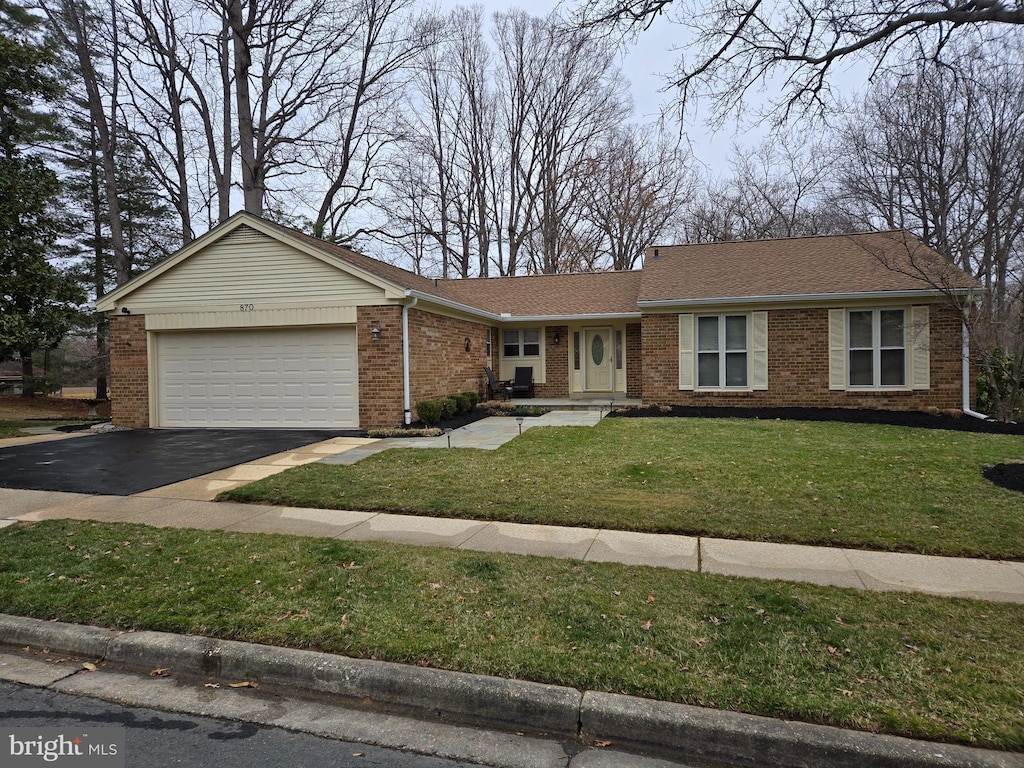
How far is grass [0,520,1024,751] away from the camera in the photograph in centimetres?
282

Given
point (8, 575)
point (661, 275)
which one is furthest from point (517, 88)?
point (8, 575)

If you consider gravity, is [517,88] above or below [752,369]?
above

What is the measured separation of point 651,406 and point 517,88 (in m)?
21.8

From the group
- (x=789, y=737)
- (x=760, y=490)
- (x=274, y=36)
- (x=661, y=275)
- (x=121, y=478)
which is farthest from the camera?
(x=274, y=36)

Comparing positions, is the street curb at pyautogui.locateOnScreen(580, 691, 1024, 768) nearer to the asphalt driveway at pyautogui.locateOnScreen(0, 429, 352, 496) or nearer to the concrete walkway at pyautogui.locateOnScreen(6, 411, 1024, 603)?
the concrete walkway at pyautogui.locateOnScreen(6, 411, 1024, 603)

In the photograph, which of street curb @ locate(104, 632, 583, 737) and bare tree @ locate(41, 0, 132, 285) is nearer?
street curb @ locate(104, 632, 583, 737)

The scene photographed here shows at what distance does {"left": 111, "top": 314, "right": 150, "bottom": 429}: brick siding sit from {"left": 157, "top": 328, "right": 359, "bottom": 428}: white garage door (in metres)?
0.29

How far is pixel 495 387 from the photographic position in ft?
56.9

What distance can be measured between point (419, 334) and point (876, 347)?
33.6 ft

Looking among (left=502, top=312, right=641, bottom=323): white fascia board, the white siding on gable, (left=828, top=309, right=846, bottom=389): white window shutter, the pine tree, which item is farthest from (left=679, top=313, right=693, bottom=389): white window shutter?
the pine tree

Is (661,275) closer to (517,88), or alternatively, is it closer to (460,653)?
(460,653)

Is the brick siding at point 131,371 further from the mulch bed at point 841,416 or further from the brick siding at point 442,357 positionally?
the mulch bed at point 841,416

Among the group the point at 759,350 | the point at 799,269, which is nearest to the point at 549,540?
the point at 759,350

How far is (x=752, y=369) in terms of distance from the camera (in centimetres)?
1426
